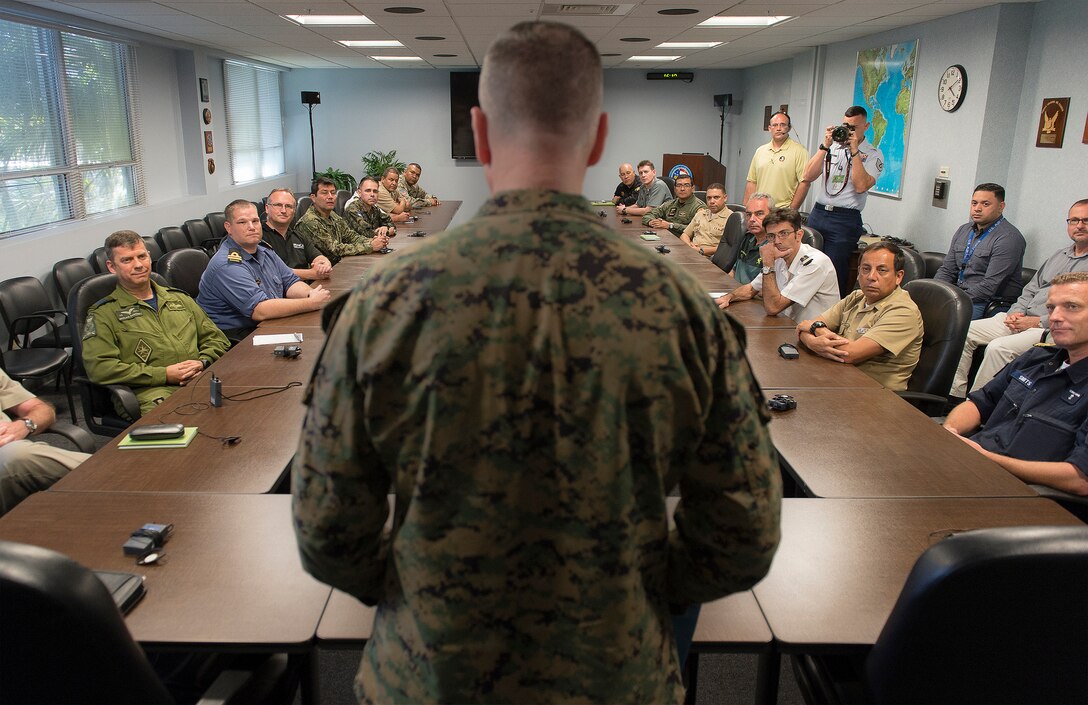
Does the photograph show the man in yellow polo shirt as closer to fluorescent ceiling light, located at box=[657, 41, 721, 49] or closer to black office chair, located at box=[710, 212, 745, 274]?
black office chair, located at box=[710, 212, 745, 274]

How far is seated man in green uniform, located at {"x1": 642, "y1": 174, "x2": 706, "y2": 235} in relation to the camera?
761 cm

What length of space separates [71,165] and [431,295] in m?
7.19

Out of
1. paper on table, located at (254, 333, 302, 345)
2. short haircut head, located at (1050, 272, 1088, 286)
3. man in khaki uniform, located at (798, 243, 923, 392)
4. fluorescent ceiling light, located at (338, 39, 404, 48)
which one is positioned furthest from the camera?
fluorescent ceiling light, located at (338, 39, 404, 48)

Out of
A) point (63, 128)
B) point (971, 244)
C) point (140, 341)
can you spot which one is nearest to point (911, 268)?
point (971, 244)

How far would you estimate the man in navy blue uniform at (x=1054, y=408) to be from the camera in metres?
2.42

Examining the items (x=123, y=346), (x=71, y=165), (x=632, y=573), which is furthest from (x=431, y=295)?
(x=71, y=165)

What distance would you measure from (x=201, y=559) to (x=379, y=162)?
12.1 m

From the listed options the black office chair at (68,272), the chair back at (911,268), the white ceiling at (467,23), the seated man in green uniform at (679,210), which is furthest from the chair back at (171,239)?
the chair back at (911,268)

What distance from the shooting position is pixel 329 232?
19.8ft

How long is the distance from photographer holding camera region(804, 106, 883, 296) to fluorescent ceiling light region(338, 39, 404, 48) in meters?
4.99

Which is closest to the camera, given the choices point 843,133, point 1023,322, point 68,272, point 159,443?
point 159,443

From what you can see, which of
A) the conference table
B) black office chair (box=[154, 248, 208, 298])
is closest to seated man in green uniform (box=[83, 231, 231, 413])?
the conference table

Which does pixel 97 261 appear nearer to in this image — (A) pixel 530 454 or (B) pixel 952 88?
(A) pixel 530 454

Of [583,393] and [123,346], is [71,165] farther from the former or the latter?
[583,393]
